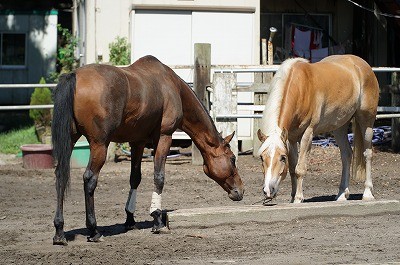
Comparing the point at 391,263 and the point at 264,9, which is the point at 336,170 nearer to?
the point at 264,9

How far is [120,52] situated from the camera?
17094 mm

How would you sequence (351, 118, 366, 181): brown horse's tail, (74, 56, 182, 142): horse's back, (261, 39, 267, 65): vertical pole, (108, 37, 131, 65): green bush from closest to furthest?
(74, 56, 182, 142): horse's back → (351, 118, 366, 181): brown horse's tail → (108, 37, 131, 65): green bush → (261, 39, 267, 65): vertical pole

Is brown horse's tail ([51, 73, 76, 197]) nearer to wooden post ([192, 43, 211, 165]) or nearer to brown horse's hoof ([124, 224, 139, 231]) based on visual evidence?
brown horse's hoof ([124, 224, 139, 231])

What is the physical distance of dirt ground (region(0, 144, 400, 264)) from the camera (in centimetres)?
745

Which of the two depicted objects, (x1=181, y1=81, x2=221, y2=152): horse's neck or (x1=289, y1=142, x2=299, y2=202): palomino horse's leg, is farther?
(x1=289, y1=142, x2=299, y2=202): palomino horse's leg

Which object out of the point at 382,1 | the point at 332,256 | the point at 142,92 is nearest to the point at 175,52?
the point at 382,1

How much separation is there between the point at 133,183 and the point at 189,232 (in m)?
0.87

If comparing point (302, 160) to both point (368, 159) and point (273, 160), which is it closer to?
point (273, 160)

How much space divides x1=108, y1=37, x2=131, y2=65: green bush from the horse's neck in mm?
7560

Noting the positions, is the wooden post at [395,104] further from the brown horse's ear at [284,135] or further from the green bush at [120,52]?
the brown horse's ear at [284,135]

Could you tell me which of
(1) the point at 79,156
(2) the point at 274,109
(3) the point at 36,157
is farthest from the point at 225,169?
(3) the point at 36,157

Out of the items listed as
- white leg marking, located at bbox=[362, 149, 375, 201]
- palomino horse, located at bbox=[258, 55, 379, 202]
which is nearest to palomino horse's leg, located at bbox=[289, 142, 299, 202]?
palomino horse, located at bbox=[258, 55, 379, 202]

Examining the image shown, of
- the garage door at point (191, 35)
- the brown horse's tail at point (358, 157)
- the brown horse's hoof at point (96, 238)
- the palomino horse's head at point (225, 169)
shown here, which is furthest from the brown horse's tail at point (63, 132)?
the garage door at point (191, 35)

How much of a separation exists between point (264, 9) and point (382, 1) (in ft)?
8.36
